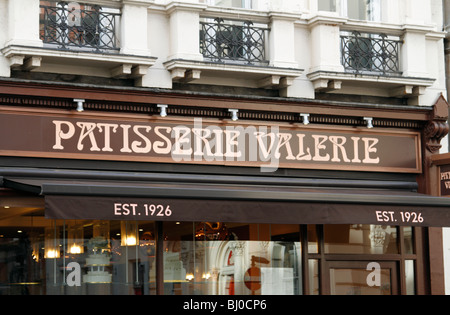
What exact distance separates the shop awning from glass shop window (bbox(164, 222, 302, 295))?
0.71 metres

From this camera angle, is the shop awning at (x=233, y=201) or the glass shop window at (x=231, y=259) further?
the glass shop window at (x=231, y=259)

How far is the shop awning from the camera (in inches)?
461

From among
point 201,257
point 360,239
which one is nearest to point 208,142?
point 201,257

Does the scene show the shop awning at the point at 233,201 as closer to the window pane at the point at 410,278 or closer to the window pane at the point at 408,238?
the window pane at the point at 408,238

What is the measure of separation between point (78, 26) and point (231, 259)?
13.1 feet

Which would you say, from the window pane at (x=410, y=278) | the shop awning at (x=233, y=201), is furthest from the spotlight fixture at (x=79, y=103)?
the window pane at (x=410, y=278)

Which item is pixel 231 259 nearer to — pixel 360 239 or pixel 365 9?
pixel 360 239

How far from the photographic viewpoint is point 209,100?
1375 centimetres

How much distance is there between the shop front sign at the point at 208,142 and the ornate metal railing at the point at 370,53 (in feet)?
3.17

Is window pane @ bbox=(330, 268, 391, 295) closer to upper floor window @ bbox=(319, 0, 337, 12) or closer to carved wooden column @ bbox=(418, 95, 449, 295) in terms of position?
carved wooden column @ bbox=(418, 95, 449, 295)

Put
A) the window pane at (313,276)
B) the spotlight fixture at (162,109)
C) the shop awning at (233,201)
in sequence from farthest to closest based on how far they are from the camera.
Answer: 1. the window pane at (313,276)
2. the spotlight fixture at (162,109)
3. the shop awning at (233,201)

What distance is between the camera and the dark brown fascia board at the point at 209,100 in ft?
41.5

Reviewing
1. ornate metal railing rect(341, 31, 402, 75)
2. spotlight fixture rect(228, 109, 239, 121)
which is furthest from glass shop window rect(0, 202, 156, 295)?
ornate metal railing rect(341, 31, 402, 75)
